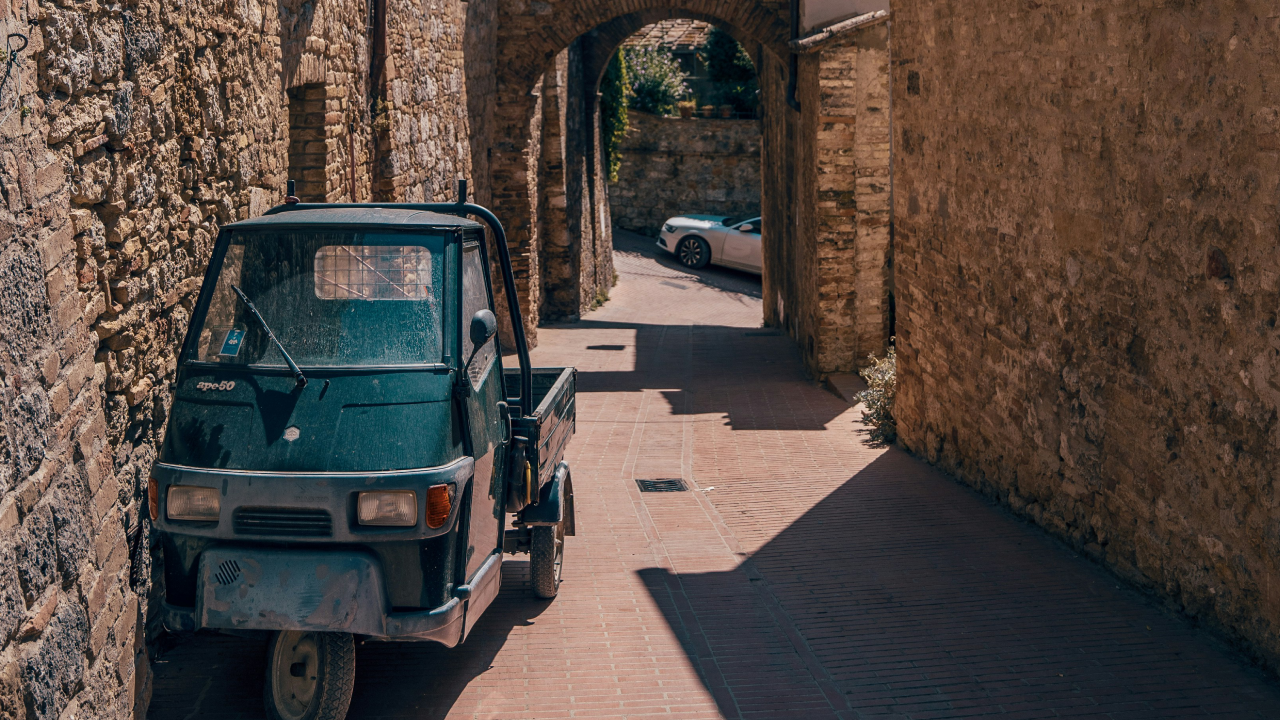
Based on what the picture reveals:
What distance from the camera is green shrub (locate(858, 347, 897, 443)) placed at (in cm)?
1023

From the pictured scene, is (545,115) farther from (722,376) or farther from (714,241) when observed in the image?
(714,241)

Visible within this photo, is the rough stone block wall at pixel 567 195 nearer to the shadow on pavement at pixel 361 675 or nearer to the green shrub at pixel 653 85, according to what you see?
the green shrub at pixel 653 85

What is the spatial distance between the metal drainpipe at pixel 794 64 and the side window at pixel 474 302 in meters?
9.49

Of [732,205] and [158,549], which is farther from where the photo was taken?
[732,205]

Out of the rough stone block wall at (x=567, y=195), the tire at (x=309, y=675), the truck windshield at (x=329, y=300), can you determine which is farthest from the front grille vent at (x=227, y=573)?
the rough stone block wall at (x=567, y=195)

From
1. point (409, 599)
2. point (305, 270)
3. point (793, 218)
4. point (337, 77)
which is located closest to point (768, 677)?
point (409, 599)

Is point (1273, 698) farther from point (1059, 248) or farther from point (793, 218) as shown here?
point (793, 218)

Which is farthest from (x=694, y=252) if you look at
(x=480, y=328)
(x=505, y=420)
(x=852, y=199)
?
(x=480, y=328)

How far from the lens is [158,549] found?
16.5ft

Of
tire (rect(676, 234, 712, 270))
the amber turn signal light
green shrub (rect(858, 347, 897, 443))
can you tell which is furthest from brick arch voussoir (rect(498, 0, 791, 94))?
the amber turn signal light

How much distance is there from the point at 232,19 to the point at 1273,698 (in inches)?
243

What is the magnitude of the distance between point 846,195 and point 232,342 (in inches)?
363

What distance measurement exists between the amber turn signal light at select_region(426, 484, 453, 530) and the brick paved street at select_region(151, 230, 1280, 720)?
2.97 ft

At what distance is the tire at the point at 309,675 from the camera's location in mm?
4297
